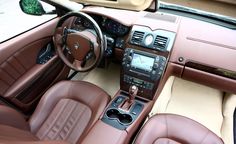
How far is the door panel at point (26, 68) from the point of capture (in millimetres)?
1422

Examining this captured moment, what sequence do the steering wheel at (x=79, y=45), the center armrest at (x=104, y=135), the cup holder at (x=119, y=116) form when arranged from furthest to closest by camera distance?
1. the steering wheel at (x=79, y=45)
2. the cup holder at (x=119, y=116)
3. the center armrest at (x=104, y=135)

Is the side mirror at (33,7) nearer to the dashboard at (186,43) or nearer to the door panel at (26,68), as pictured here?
the door panel at (26,68)

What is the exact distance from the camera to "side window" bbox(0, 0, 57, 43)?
5.16 feet

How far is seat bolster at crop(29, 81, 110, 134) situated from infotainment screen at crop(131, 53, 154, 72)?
0.91ft

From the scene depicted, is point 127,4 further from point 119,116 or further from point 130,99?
point 119,116

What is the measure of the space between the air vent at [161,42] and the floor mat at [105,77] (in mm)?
829

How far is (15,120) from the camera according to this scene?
1238 millimetres

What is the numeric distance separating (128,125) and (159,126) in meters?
0.20

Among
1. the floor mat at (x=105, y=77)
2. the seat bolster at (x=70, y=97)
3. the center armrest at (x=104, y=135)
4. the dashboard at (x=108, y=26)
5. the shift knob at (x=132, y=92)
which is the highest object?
the dashboard at (x=108, y=26)

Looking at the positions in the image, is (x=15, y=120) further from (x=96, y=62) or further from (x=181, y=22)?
(x=181, y=22)

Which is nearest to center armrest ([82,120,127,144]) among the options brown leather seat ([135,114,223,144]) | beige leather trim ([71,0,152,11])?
brown leather seat ([135,114,223,144])

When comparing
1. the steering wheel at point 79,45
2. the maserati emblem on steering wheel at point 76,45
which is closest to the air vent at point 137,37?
the steering wheel at point 79,45

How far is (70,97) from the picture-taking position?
4.97 ft

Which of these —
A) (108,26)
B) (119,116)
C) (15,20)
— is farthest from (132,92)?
(15,20)
